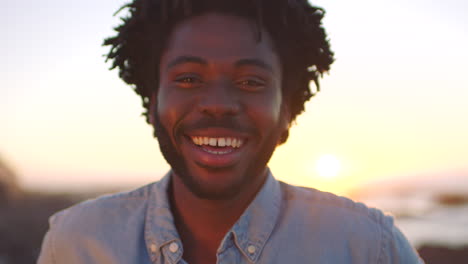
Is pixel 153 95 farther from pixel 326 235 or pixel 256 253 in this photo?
pixel 326 235

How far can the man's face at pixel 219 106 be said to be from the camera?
254 cm

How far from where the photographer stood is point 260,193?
2.79 meters

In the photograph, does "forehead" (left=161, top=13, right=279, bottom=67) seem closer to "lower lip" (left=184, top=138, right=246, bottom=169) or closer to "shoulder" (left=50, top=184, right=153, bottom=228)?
"lower lip" (left=184, top=138, right=246, bottom=169)

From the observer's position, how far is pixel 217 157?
8.39 ft

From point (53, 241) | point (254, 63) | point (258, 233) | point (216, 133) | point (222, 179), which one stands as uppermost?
point (254, 63)

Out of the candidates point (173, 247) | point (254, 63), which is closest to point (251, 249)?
point (173, 247)

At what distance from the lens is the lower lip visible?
8.37 ft

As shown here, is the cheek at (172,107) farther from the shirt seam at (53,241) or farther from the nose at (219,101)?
the shirt seam at (53,241)

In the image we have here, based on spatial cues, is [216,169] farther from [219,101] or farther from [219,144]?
[219,101]

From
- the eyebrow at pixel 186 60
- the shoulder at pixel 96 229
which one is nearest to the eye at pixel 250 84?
the eyebrow at pixel 186 60

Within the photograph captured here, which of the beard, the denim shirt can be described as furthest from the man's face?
the denim shirt

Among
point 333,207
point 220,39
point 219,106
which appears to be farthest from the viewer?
point 333,207

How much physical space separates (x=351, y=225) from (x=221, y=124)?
92cm

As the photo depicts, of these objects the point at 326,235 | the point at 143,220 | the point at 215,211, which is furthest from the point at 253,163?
the point at 143,220
